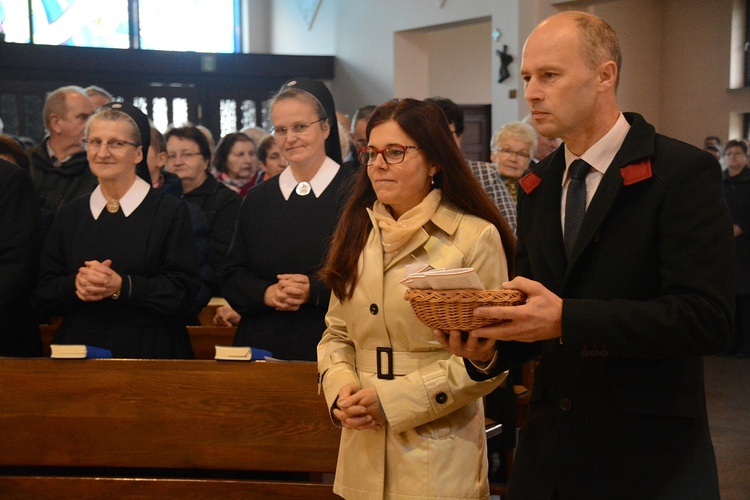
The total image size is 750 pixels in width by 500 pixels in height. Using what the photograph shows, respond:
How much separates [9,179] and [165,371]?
1107mm

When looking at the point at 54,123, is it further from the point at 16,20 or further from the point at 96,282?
the point at 16,20

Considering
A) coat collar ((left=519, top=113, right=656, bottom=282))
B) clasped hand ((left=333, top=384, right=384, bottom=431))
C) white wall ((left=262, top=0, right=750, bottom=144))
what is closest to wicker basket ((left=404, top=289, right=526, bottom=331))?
coat collar ((left=519, top=113, right=656, bottom=282))

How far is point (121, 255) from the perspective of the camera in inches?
147

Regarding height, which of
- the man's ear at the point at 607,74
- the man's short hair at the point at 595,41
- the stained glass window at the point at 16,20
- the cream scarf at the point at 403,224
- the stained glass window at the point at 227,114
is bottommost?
the cream scarf at the point at 403,224

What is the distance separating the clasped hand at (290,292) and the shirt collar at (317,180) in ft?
1.16

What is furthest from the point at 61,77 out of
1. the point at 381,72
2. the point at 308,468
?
the point at 308,468

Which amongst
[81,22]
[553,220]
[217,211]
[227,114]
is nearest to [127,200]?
[217,211]

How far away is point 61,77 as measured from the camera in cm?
1409

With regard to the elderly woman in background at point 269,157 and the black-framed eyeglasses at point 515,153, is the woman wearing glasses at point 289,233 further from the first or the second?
the elderly woman in background at point 269,157

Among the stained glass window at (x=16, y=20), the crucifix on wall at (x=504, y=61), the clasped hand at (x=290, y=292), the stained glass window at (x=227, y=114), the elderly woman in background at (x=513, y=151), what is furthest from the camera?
the stained glass window at (x=16, y=20)

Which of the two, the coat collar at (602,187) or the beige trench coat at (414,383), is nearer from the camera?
the coat collar at (602,187)

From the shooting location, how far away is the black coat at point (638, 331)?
188cm

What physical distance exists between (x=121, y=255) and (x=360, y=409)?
1.57 meters

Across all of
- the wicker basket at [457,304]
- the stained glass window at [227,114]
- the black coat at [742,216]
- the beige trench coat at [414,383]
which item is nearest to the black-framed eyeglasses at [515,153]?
the beige trench coat at [414,383]
